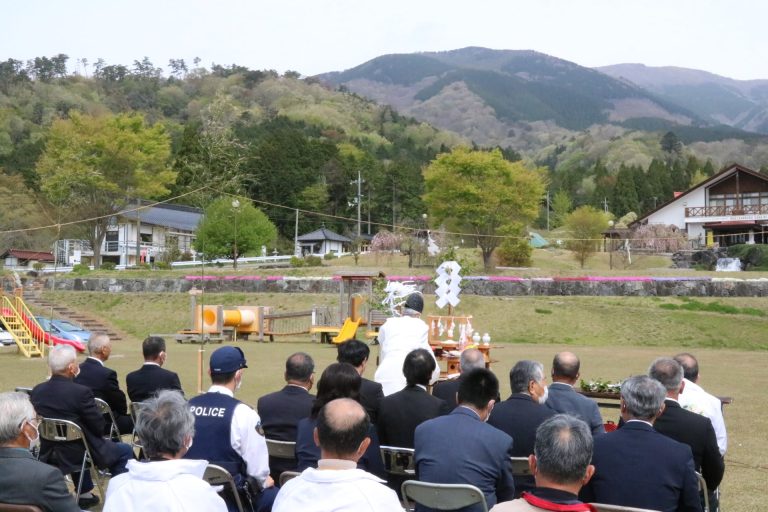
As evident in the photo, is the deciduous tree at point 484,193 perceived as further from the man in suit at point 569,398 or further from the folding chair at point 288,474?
the folding chair at point 288,474

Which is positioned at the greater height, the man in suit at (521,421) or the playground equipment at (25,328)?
the man in suit at (521,421)

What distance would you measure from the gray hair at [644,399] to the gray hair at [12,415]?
2919mm

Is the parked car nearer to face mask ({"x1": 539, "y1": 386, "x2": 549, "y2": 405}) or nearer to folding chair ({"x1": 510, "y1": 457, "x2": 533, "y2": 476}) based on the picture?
face mask ({"x1": 539, "y1": 386, "x2": 549, "y2": 405})

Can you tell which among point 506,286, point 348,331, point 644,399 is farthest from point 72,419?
point 506,286

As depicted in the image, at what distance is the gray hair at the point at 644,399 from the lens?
398cm

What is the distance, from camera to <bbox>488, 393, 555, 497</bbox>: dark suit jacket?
4609mm

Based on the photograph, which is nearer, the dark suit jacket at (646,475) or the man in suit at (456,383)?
the dark suit jacket at (646,475)

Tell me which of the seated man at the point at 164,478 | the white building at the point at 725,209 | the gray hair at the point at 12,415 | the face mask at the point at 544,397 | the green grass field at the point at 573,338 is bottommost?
the green grass field at the point at 573,338

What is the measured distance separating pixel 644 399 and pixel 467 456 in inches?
37.3

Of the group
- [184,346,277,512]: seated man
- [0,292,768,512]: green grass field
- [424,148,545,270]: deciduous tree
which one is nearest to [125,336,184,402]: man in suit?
[184,346,277,512]: seated man

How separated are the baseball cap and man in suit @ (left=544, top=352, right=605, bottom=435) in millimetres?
2074

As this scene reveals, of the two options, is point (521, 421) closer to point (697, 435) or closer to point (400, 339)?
point (697, 435)

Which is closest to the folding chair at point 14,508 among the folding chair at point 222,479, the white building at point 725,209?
the folding chair at point 222,479

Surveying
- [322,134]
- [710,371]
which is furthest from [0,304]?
[322,134]
